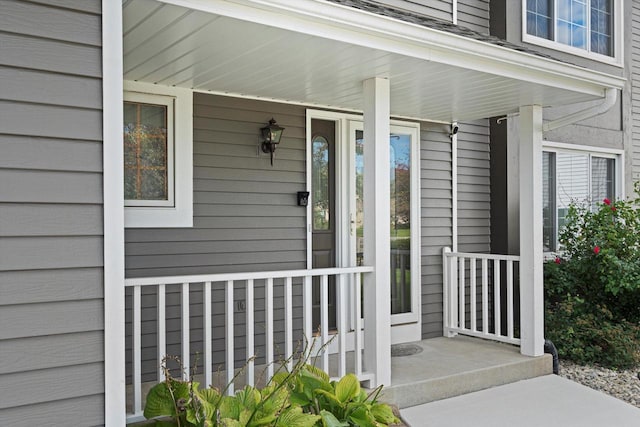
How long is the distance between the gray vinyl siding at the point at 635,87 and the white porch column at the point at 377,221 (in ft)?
17.5

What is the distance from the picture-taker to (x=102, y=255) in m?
2.35

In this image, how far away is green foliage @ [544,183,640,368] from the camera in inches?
219

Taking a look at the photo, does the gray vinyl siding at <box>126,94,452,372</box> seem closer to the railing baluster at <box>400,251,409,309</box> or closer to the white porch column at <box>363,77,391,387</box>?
the white porch column at <box>363,77,391,387</box>

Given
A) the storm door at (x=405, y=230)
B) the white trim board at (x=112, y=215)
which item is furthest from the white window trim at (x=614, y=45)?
the white trim board at (x=112, y=215)

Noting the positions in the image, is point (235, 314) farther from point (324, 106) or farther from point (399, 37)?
point (399, 37)

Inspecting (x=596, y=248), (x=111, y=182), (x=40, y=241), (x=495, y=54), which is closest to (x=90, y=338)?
(x=40, y=241)

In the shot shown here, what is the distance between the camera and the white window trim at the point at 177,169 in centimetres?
403

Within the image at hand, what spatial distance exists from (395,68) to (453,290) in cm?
275

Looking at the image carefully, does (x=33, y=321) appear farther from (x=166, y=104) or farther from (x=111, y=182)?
(x=166, y=104)

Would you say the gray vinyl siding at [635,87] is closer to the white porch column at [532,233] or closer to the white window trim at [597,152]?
the white window trim at [597,152]

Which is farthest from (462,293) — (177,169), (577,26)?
(577,26)

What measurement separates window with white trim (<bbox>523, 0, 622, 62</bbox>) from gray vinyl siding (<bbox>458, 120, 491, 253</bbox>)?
1.25m

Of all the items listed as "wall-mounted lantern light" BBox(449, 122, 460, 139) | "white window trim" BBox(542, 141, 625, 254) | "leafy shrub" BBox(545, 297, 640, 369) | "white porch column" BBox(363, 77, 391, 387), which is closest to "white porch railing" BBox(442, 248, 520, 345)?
"leafy shrub" BBox(545, 297, 640, 369)

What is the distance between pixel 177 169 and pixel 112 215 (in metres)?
1.81
